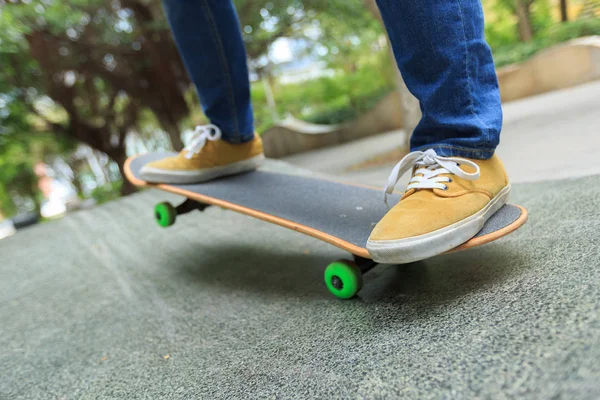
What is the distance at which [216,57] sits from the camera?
1448 mm

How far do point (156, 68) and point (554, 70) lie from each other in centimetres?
600

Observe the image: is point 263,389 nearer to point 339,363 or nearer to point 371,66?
point 339,363

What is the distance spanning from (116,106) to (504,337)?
805 cm

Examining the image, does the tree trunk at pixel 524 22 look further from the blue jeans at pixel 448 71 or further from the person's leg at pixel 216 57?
the blue jeans at pixel 448 71

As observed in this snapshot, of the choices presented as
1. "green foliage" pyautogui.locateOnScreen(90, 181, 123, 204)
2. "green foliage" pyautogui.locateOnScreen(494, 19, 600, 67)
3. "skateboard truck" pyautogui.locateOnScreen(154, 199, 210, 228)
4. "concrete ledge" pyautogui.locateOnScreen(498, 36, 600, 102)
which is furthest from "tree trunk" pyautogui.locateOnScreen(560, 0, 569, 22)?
"skateboard truck" pyautogui.locateOnScreen(154, 199, 210, 228)

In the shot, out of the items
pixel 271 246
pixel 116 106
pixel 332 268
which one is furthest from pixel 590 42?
pixel 116 106

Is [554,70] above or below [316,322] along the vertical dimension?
below

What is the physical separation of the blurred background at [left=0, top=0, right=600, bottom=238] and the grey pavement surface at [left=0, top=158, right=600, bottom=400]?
274 centimetres

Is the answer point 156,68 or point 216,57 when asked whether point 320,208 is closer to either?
point 216,57

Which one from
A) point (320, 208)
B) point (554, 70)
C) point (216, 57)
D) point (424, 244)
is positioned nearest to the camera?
point (424, 244)

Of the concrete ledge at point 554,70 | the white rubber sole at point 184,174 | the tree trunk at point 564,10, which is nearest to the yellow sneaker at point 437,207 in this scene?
the white rubber sole at point 184,174

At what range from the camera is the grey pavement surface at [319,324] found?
1.98ft

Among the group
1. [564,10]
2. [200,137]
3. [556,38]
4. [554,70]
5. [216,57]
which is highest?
[216,57]

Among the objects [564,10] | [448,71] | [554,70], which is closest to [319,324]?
[448,71]
